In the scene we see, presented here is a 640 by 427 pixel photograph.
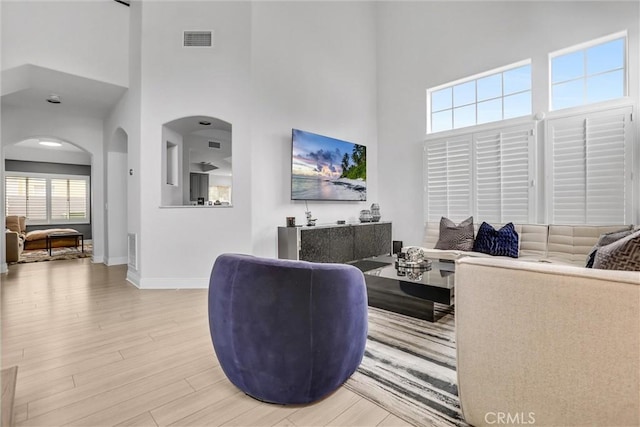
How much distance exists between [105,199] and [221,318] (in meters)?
5.60

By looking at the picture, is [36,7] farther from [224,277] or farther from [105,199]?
[224,277]

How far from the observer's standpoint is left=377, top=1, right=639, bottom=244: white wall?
3834 millimetres

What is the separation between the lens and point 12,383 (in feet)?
4.39

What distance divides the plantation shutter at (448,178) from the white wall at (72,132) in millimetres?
5906

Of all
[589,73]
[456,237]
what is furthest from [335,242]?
[589,73]

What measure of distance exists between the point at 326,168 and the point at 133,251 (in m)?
2.98

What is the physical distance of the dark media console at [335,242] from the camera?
4.09m

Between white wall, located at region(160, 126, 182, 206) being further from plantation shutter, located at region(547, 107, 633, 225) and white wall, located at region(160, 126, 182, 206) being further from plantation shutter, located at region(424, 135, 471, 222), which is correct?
plantation shutter, located at region(547, 107, 633, 225)

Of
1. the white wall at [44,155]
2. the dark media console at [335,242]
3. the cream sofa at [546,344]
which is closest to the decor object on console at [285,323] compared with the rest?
the cream sofa at [546,344]

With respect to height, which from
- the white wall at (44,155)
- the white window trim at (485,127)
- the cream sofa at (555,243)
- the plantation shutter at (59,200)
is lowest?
the cream sofa at (555,243)

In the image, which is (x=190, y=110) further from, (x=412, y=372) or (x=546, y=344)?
(x=546, y=344)

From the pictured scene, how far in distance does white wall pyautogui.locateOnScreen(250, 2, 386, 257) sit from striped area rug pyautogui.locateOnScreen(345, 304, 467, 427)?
7.47 ft

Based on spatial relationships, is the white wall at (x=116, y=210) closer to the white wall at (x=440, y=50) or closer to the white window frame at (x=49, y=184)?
the white window frame at (x=49, y=184)

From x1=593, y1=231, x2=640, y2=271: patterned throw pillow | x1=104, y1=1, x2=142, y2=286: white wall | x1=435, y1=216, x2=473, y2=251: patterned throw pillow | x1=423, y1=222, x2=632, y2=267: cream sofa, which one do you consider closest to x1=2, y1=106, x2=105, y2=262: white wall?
x1=104, y1=1, x2=142, y2=286: white wall
